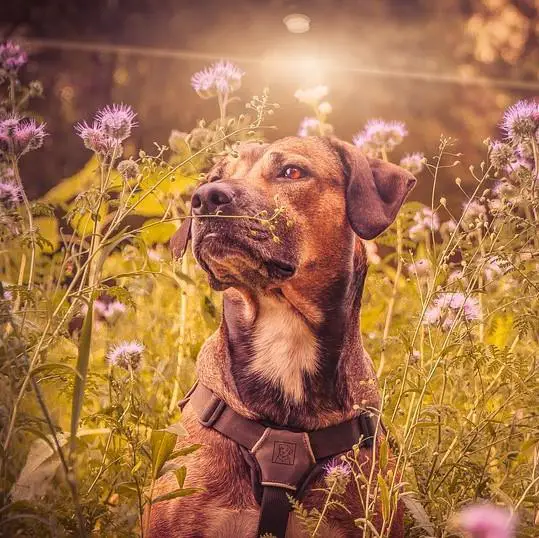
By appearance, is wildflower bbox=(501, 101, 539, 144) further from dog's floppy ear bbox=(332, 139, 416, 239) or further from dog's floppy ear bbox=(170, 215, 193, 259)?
dog's floppy ear bbox=(170, 215, 193, 259)

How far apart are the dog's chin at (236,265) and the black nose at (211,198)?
0.17 ft

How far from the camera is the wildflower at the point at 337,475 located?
4.47 feet

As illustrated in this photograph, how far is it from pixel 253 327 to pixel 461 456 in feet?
1.68

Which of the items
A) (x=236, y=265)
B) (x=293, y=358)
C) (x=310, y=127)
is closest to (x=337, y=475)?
(x=293, y=358)

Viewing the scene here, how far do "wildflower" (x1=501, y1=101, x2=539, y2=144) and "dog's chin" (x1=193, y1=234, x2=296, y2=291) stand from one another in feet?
1.84

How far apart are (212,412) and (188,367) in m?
0.55

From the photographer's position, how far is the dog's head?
1.47 metres

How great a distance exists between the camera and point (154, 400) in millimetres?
2014

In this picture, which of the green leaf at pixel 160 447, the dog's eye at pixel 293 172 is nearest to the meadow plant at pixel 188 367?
the green leaf at pixel 160 447

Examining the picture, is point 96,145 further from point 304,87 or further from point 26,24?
point 26,24

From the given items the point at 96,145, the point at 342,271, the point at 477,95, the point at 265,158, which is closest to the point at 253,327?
the point at 342,271

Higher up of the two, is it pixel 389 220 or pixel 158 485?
pixel 389 220

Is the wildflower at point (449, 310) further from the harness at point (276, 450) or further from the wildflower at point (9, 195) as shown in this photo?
the wildflower at point (9, 195)

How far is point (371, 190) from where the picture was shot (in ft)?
5.31
